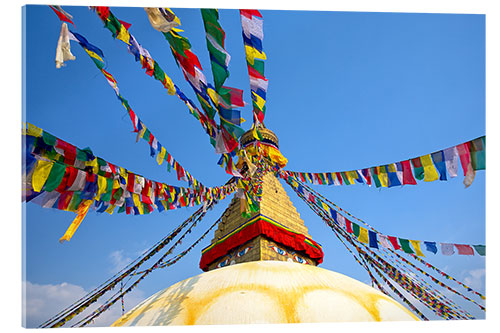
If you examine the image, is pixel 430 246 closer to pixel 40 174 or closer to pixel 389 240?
pixel 389 240

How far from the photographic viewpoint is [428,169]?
3365 mm

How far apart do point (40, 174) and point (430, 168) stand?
3.28 m

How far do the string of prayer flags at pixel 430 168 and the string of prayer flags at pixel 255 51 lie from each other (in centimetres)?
174

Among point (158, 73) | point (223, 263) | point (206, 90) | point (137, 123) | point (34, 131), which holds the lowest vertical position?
point (223, 263)

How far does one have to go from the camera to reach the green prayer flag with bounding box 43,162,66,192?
7.30ft

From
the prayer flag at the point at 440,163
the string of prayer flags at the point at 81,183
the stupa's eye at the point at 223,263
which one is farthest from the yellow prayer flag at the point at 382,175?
the stupa's eye at the point at 223,263

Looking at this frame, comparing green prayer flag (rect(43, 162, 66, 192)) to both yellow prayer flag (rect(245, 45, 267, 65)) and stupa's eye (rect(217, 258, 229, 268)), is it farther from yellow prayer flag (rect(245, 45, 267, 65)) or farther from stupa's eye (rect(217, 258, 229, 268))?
stupa's eye (rect(217, 258, 229, 268))

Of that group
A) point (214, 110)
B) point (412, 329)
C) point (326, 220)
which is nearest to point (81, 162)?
point (214, 110)

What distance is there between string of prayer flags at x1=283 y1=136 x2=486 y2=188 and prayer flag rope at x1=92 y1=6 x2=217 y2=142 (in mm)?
2053

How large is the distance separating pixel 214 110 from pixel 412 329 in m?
2.74

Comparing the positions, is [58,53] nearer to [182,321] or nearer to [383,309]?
[182,321]

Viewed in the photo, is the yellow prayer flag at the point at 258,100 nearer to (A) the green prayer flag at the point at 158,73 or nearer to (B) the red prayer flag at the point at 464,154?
(A) the green prayer flag at the point at 158,73

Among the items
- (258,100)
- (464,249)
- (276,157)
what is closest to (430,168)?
Answer: (464,249)

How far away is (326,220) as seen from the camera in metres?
5.68
